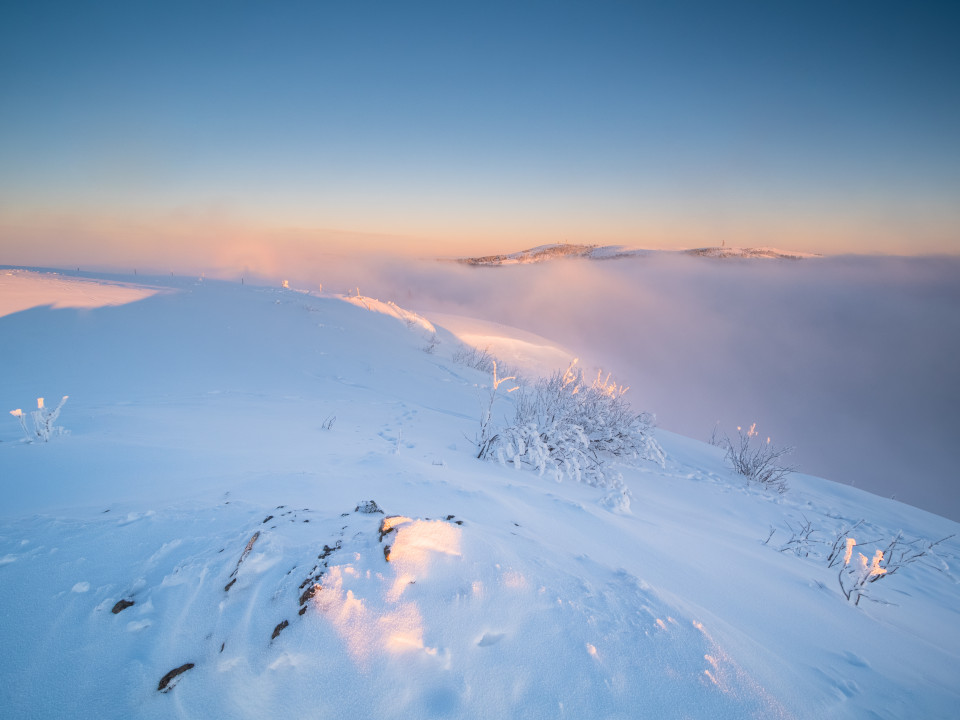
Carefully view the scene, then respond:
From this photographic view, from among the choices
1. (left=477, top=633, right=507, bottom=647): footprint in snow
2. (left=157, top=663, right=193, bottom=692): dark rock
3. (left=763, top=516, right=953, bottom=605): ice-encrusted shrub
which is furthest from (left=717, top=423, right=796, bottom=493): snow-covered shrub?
(left=157, top=663, right=193, bottom=692): dark rock

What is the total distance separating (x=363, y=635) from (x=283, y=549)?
23.9 inches

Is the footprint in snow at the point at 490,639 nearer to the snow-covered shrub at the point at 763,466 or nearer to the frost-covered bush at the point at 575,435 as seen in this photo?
the frost-covered bush at the point at 575,435

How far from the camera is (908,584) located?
3.65 metres

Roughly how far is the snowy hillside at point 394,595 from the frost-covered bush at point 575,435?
0.98ft

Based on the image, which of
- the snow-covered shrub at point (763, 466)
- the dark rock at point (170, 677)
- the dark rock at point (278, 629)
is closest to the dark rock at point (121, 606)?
the dark rock at point (170, 677)

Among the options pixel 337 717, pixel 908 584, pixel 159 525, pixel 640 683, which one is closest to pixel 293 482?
pixel 159 525

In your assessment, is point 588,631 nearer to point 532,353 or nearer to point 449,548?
point 449,548

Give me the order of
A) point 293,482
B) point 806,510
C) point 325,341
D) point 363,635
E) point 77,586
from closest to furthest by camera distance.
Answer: point 363,635 → point 77,586 → point 293,482 → point 806,510 → point 325,341

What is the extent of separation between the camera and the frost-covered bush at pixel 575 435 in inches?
168

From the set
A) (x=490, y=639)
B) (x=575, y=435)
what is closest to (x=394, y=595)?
(x=490, y=639)

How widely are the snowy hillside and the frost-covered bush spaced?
298 mm

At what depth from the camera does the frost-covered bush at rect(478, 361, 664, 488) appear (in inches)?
168

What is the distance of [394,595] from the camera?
128 cm

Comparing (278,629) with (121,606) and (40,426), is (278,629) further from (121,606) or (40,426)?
(40,426)
